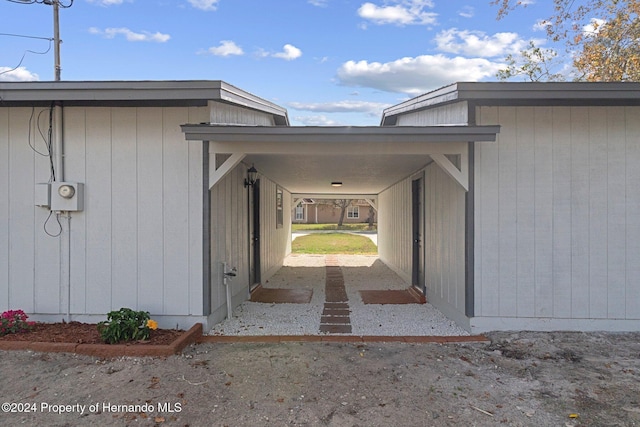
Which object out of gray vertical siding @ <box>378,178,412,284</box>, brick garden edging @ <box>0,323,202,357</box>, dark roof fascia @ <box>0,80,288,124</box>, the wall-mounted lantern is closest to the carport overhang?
dark roof fascia @ <box>0,80,288,124</box>

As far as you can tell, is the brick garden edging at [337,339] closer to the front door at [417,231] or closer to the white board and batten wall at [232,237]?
the white board and batten wall at [232,237]

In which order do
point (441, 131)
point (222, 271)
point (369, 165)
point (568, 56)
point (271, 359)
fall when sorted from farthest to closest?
point (568, 56) → point (369, 165) → point (222, 271) → point (441, 131) → point (271, 359)

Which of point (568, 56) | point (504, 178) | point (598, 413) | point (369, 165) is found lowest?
point (598, 413)

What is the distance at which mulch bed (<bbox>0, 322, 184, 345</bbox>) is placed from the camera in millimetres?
A: 3902

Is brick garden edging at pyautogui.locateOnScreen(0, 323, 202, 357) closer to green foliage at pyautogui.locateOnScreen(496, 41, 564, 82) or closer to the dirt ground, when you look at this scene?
the dirt ground

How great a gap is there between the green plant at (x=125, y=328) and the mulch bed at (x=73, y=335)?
2.9 inches

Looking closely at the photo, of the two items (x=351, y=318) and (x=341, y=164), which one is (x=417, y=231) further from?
(x=351, y=318)

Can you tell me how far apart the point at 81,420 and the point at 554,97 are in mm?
5105

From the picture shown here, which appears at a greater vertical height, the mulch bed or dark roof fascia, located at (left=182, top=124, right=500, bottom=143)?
dark roof fascia, located at (left=182, top=124, right=500, bottom=143)

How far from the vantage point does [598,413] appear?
273cm

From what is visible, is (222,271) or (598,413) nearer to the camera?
(598,413)

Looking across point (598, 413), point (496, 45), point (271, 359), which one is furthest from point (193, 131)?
point (496, 45)

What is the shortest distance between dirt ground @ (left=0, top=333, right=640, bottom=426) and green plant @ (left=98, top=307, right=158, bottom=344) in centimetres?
26

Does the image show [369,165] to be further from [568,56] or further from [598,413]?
[568,56]
